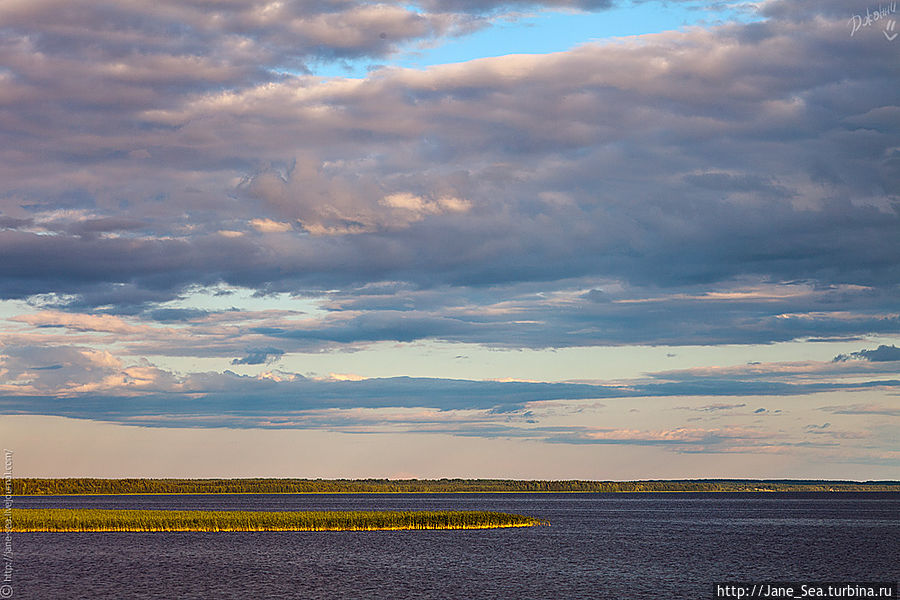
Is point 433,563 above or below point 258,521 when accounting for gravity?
above

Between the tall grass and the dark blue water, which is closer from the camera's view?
the dark blue water

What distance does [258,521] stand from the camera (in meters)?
106

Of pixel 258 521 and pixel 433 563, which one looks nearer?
pixel 433 563

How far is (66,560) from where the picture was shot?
71875 mm

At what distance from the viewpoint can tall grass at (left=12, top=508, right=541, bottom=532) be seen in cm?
9588

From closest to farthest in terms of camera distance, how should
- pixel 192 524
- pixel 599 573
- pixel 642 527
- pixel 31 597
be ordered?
pixel 31 597, pixel 599 573, pixel 192 524, pixel 642 527

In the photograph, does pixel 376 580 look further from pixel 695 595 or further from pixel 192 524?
pixel 192 524

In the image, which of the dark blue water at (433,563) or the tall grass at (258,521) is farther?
the tall grass at (258,521)

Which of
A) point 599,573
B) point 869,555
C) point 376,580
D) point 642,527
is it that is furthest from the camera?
point 642,527

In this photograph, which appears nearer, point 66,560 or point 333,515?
point 66,560

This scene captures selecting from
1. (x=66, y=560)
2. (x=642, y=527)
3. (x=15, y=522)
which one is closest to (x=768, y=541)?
(x=642, y=527)

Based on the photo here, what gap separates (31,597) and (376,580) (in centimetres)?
1922

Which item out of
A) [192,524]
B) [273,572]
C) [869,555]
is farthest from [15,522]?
[869,555]

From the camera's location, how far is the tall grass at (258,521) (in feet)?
315
